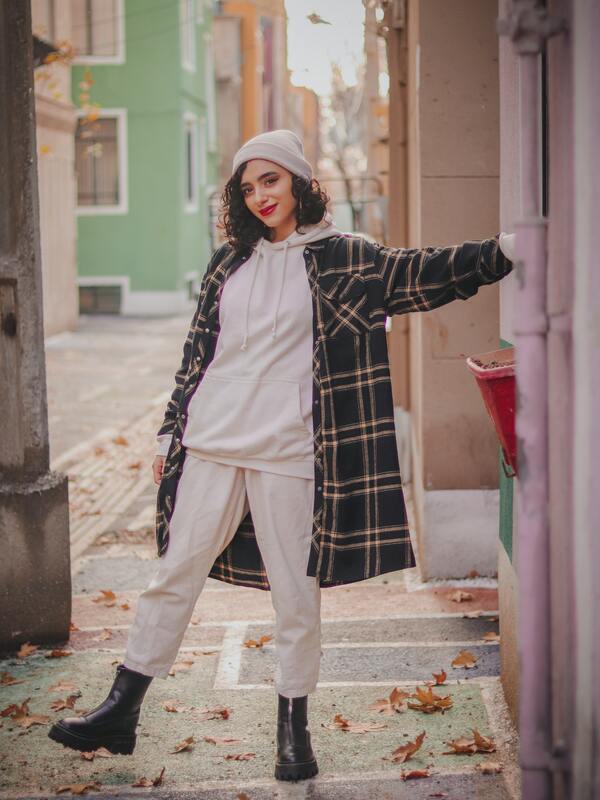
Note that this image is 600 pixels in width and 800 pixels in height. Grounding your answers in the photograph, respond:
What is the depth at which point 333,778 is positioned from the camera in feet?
12.4

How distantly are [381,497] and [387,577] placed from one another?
2727 mm

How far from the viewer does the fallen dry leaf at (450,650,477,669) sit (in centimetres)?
479

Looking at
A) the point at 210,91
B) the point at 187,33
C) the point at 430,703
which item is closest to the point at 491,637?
the point at 430,703

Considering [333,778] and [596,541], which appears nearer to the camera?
[596,541]

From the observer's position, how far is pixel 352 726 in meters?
4.20

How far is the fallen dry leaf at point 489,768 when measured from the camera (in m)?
3.78

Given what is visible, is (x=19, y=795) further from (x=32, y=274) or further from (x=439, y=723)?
(x=32, y=274)

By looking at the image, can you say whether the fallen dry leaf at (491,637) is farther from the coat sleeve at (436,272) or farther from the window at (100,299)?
the window at (100,299)

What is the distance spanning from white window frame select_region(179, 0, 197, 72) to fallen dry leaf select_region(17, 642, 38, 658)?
74.5 feet

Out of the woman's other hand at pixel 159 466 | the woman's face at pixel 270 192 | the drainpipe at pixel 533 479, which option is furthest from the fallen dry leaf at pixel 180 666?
the drainpipe at pixel 533 479

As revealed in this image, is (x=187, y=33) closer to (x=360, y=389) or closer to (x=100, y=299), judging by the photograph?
(x=100, y=299)

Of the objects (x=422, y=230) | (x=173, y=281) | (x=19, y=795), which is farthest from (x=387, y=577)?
(x=173, y=281)

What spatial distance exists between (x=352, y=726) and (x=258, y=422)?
1.22 meters

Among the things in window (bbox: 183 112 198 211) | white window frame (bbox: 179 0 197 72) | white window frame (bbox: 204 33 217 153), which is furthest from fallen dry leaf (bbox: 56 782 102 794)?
white window frame (bbox: 204 33 217 153)
